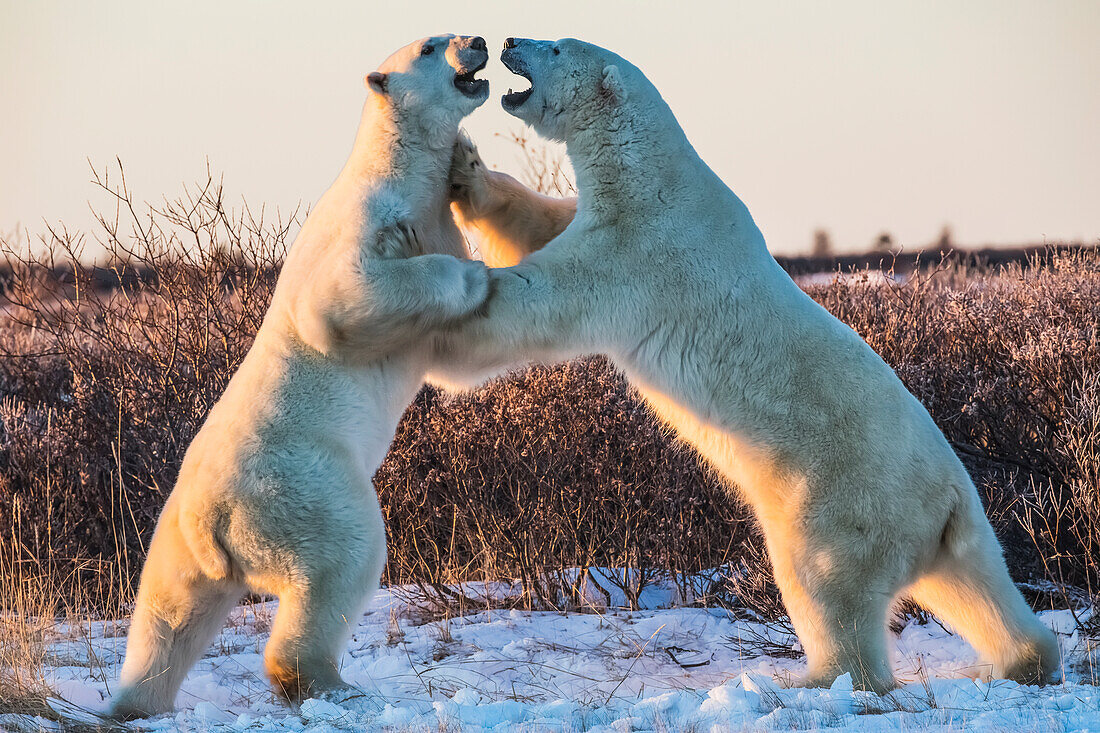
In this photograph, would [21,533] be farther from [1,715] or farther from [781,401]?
[781,401]

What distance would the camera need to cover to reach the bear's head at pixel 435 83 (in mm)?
4027

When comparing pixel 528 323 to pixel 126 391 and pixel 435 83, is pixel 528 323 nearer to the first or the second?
pixel 435 83

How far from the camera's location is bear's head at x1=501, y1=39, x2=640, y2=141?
13.6 feet

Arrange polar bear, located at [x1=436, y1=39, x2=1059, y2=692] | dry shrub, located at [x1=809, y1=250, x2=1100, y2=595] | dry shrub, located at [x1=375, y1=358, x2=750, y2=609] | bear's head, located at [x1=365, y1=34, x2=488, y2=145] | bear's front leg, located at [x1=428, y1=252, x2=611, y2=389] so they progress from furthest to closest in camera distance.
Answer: dry shrub, located at [x1=375, y1=358, x2=750, y2=609]
dry shrub, located at [x1=809, y1=250, x2=1100, y2=595]
bear's head, located at [x1=365, y1=34, x2=488, y2=145]
polar bear, located at [x1=436, y1=39, x2=1059, y2=692]
bear's front leg, located at [x1=428, y1=252, x2=611, y2=389]

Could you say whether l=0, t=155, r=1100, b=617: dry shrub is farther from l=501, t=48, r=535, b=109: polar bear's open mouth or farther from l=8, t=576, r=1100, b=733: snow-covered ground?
l=501, t=48, r=535, b=109: polar bear's open mouth

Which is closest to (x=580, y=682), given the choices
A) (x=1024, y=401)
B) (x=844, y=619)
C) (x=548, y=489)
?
(x=844, y=619)

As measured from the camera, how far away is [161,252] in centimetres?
733

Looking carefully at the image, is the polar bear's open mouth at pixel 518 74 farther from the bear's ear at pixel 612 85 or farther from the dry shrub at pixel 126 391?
the dry shrub at pixel 126 391

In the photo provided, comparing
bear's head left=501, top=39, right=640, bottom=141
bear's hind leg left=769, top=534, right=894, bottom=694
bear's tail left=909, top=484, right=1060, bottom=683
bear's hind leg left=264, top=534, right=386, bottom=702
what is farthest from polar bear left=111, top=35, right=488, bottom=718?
bear's tail left=909, top=484, right=1060, bottom=683

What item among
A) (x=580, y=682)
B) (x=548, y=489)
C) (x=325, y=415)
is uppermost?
(x=325, y=415)

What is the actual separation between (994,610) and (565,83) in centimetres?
255

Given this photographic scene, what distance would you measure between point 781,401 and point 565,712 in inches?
52.7

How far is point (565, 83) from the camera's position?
415cm

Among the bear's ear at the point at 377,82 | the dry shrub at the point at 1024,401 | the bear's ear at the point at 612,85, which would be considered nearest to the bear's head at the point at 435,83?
the bear's ear at the point at 377,82
